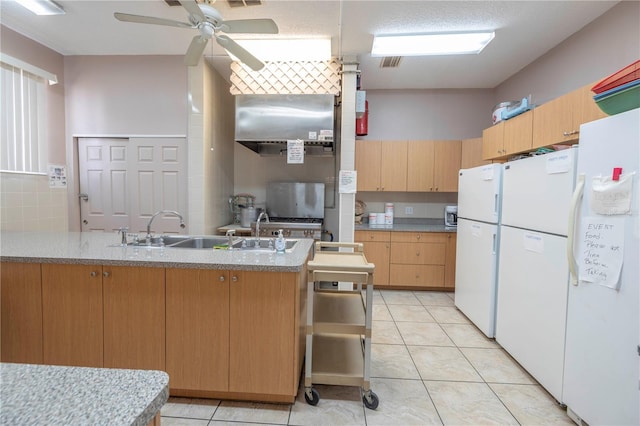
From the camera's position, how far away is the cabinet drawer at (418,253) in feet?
12.6

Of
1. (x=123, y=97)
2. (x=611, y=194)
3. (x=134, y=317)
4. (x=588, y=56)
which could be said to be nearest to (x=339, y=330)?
(x=134, y=317)

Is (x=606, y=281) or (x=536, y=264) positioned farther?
(x=536, y=264)

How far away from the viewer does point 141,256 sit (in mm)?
1776

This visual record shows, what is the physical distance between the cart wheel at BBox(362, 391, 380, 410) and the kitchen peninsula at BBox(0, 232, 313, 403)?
1.45 ft

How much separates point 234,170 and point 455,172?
3.24m

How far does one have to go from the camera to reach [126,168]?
3680mm

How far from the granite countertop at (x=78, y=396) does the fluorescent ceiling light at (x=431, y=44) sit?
3.29 m

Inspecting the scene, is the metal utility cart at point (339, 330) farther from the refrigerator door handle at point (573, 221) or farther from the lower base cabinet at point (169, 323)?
the refrigerator door handle at point (573, 221)

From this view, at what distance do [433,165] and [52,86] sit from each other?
192 inches

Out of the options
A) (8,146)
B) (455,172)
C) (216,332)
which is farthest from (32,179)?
(455,172)

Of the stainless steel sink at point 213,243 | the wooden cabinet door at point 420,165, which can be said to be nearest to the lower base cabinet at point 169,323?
the stainless steel sink at point 213,243

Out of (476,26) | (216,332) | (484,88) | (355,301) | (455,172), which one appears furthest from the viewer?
(484,88)

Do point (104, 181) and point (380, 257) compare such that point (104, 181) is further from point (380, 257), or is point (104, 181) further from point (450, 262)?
point (450, 262)

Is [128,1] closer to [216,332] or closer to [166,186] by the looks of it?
[166,186]
